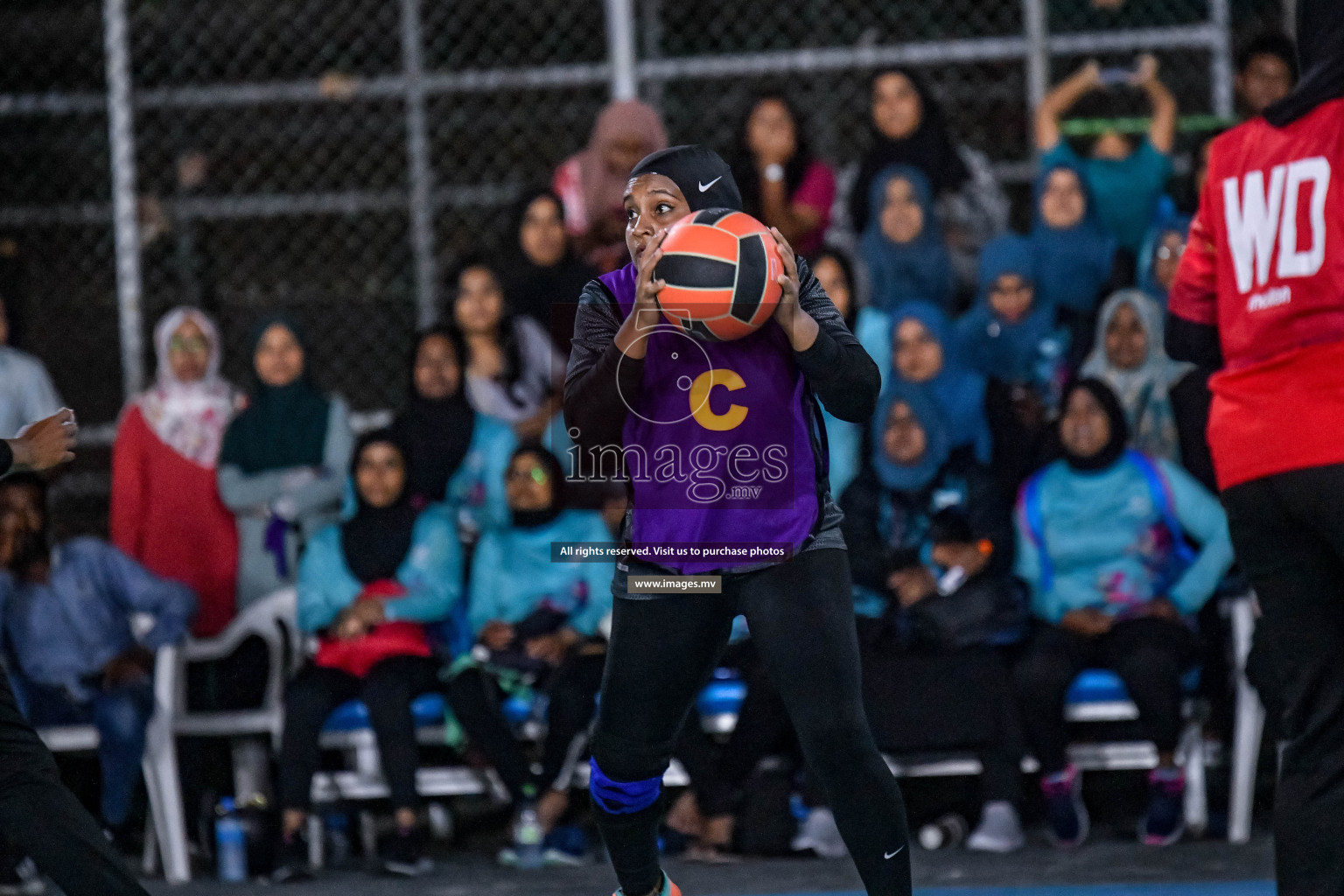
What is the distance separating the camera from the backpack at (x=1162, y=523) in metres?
5.01

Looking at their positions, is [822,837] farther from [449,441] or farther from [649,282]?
[649,282]

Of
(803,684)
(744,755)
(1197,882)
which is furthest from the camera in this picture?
(744,755)

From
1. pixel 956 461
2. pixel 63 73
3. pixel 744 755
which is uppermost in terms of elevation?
pixel 63 73

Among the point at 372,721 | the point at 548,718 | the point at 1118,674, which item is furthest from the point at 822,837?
the point at 372,721

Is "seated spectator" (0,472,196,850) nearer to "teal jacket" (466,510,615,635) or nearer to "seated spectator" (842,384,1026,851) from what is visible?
"teal jacket" (466,510,615,635)

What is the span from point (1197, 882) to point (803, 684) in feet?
6.31

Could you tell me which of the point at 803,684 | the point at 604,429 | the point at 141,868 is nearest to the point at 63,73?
the point at 141,868

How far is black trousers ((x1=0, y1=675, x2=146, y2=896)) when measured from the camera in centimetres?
296

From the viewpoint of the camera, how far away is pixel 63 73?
6.66 metres

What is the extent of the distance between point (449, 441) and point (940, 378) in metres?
1.71

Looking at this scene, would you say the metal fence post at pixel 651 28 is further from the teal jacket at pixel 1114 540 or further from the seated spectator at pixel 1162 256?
the teal jacket at pixel 1114 540

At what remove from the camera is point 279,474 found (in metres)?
5.51

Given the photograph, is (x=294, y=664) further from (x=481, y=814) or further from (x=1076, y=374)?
(x=1076, y=374)

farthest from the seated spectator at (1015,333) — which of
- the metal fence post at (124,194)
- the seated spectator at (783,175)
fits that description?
the metal fence post at (124,194)
